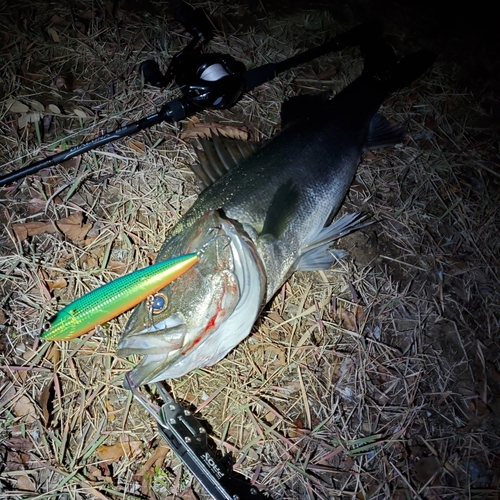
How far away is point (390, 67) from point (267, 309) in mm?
2685

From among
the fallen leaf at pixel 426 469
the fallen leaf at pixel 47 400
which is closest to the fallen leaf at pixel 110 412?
the fallen leaf at pixel 47 400

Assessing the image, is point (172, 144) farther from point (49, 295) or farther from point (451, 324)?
point (451, 324)

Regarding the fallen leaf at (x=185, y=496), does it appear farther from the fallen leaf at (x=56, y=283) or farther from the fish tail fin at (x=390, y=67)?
the fish tail fin at (x=390, y=67)

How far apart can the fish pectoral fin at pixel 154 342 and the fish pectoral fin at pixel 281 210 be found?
89 cm

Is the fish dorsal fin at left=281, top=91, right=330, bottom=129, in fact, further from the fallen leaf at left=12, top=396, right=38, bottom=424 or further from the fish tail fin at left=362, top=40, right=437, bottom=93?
the fallen leaf at left=12, top=396, right=38, bottom=424

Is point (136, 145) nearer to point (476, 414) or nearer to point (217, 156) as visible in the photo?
point (217, 156)

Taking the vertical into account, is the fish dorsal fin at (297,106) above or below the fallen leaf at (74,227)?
below

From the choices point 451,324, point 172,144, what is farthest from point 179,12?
point 451,324

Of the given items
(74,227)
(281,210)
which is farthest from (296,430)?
(74,227)

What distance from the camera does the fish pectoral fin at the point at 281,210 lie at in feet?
8.64

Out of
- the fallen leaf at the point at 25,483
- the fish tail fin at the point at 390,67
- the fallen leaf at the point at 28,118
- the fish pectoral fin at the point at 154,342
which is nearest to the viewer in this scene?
the fish pectoral fin at the point at 154,342

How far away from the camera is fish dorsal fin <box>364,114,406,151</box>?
360 centimetres

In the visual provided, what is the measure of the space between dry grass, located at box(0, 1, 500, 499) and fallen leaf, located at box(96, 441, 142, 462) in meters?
0.01

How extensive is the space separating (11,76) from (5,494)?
11.2 feet
